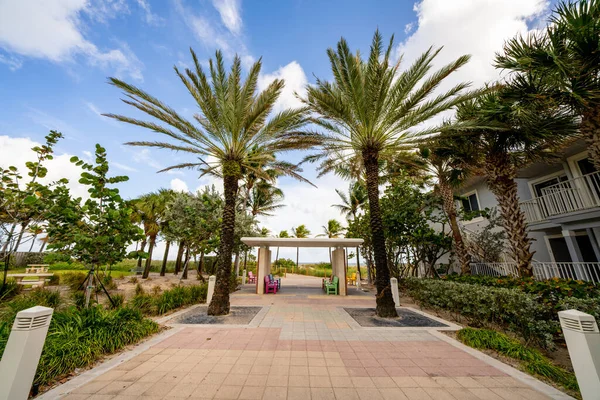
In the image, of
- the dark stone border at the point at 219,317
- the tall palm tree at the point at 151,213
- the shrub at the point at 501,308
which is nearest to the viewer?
the shrub at the point at 501,308

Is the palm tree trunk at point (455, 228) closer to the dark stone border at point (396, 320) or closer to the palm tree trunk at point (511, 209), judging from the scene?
the palm tree trunk at point (511, 209)

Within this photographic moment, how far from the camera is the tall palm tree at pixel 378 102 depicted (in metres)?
7.50

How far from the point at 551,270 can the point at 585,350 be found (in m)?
10.9

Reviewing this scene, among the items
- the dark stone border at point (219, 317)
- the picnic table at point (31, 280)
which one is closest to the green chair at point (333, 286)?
the dark stone border at point (219, 317)

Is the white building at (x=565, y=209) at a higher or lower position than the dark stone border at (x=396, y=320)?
higher

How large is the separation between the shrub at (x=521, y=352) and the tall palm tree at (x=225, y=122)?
7306 millimetres

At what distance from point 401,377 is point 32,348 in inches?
215

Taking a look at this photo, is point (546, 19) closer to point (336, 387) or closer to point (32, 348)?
point (336, 387)

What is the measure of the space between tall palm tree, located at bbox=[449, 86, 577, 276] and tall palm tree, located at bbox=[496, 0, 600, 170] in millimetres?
625

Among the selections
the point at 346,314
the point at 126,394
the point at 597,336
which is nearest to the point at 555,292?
the point at 597,336

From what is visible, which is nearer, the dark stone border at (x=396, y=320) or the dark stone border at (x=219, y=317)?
the dark stone border at (x=396, y=320)

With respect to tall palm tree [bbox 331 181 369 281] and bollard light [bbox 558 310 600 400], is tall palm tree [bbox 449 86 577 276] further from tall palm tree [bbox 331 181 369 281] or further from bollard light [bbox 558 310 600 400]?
tall palm tree [bbox 331 181 369 281]

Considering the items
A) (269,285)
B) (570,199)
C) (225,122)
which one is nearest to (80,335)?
(225,122)

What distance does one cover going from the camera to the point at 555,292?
5.29 m
